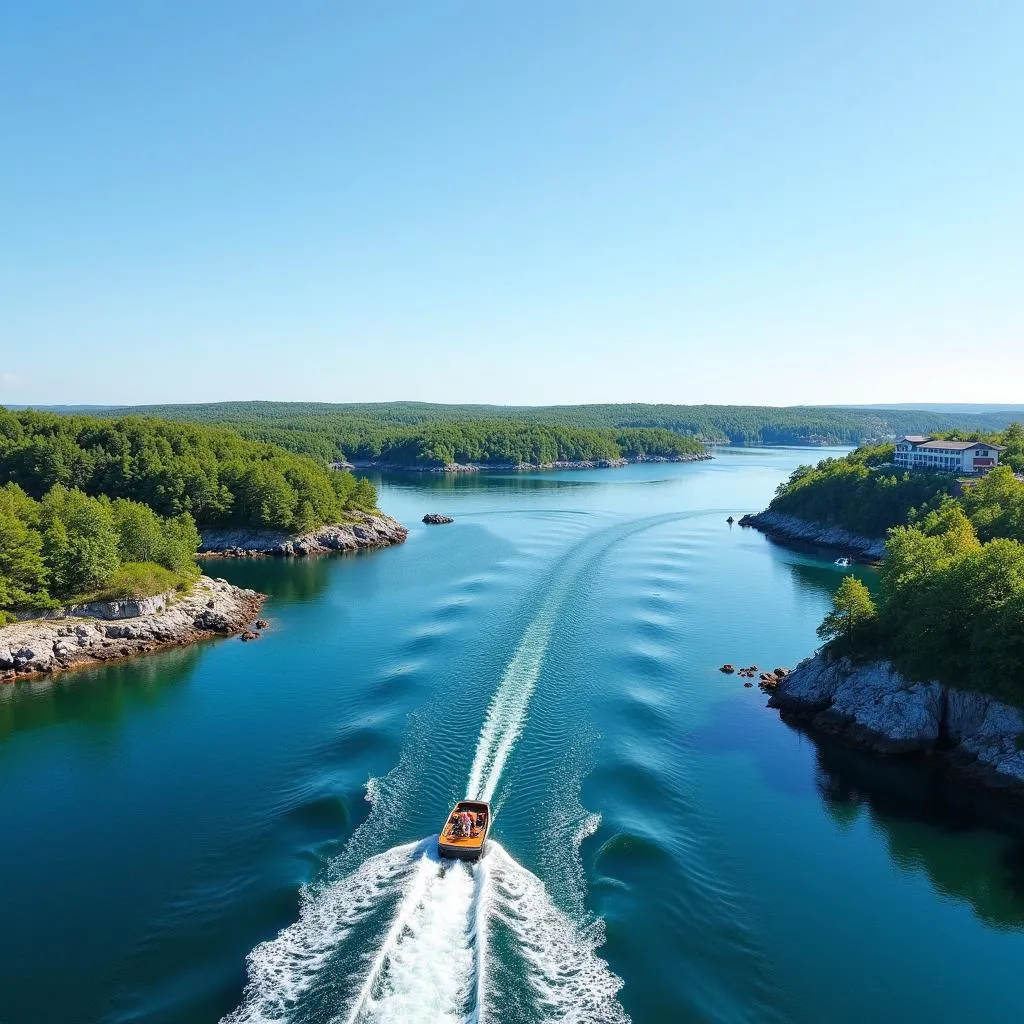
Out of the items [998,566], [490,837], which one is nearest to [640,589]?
[998,566]

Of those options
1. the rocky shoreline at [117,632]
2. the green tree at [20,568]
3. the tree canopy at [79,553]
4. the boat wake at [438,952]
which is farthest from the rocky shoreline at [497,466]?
the boat wake at [438,952]

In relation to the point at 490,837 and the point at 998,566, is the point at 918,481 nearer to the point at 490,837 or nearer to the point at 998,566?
the point at 998,566

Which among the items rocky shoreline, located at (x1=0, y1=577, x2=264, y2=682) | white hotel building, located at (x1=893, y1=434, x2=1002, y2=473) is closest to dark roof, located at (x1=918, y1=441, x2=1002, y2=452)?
white hotel building, located at (x1=893, y1=434, x2=1002, y2=473)

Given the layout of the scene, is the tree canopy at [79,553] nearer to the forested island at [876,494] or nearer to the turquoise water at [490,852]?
the turquoise water at [490,852]

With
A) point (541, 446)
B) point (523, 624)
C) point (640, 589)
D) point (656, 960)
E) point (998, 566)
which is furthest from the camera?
point (541, 446)

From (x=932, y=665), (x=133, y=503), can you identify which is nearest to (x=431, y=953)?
(x=932, y=665)

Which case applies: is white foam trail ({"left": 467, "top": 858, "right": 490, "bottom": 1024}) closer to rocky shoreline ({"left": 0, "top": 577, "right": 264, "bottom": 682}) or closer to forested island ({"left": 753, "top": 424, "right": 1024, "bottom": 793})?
forested island ({"left": 753, "top": 424, "right": 1024, "bottom": 793})
